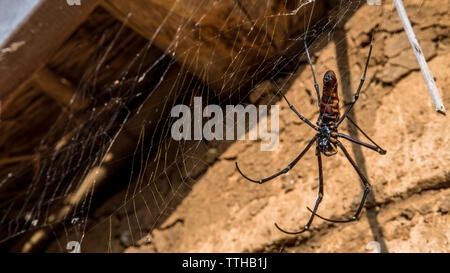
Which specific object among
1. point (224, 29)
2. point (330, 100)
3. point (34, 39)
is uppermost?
point (224, 29)

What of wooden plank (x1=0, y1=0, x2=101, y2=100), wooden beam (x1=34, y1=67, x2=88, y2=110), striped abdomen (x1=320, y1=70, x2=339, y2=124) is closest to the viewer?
striped abdomen (x1=320, y1=70, x2=339, y2=124)

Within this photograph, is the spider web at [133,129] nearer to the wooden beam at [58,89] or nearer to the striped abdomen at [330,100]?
the wooden beam at [58,89]

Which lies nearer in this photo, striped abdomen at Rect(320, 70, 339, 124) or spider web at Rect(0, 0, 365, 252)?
striped abdomen at Rect(320, 70, 339, 124)

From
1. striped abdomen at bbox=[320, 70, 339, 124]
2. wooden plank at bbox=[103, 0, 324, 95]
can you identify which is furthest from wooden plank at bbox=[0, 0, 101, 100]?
striped abdomen at bbox=[320, 70, 339, 124]

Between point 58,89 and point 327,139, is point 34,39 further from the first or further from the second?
point 327,139

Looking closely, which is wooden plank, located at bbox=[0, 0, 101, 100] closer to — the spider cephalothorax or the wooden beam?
the wooden beam

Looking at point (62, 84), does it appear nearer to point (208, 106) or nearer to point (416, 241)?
point (208, 106)

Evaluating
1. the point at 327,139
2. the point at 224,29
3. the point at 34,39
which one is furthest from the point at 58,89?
the point at 327,139
